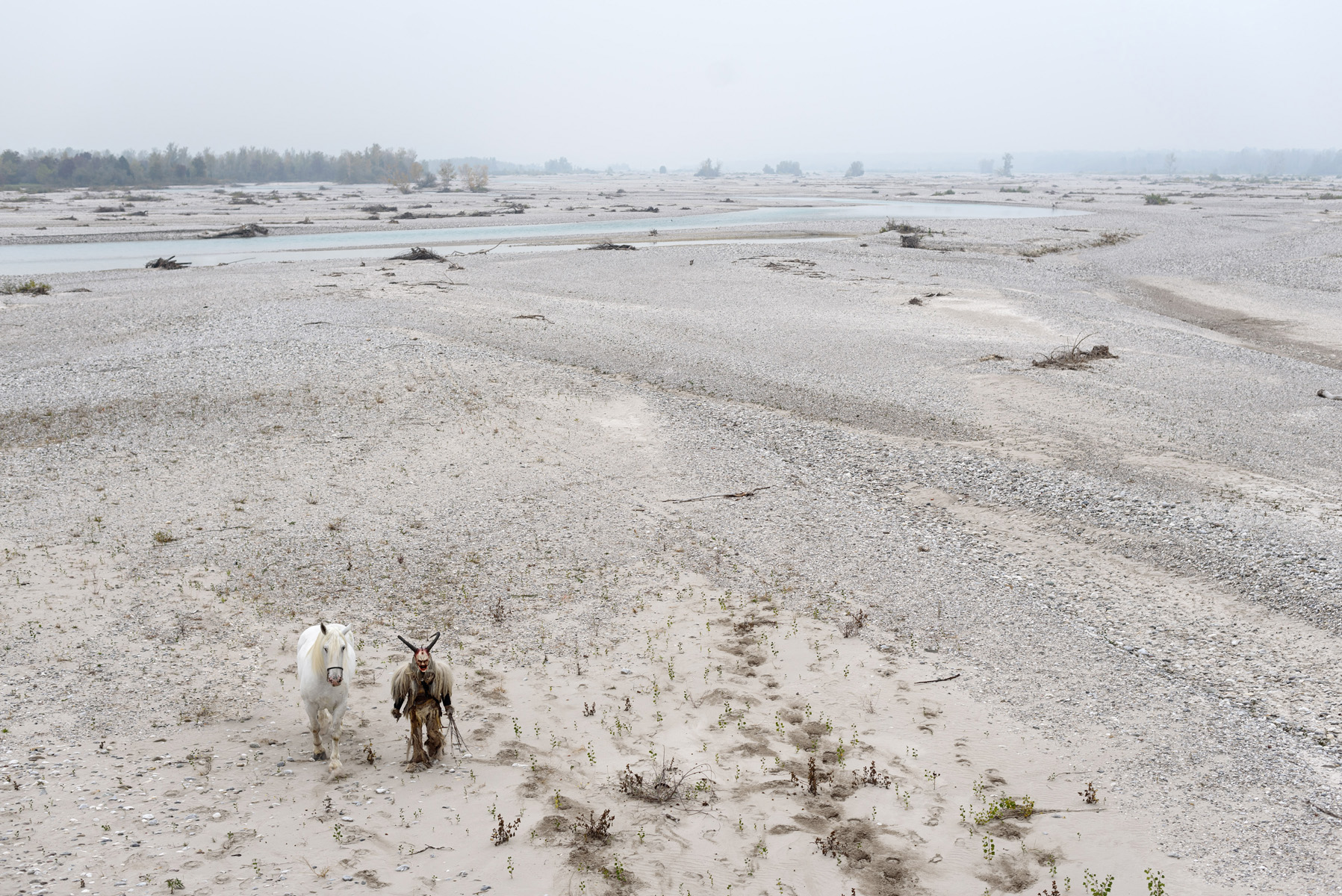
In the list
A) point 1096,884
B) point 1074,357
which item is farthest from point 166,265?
point 1096,884

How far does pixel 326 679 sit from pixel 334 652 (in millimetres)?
346

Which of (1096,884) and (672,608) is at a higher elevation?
(672,608)

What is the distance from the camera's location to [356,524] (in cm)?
1400

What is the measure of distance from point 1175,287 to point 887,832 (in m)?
43.3

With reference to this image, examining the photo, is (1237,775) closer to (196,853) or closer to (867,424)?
(196,853)

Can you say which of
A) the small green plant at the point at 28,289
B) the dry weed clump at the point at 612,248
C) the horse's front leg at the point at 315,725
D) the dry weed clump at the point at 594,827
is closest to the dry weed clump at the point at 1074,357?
the dry weed clump at the point at 594,827

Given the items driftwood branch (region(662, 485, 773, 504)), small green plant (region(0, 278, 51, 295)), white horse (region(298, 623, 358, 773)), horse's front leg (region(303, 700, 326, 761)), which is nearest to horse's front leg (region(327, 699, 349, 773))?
white horse (region(298, 623, 358, 773))

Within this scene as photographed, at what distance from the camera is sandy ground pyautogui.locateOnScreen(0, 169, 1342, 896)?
7.25 metres

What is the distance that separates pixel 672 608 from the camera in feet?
38.4

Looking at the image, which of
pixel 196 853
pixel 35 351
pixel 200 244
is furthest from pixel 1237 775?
pixel 200 244

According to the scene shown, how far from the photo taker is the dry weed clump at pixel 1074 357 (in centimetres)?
2473

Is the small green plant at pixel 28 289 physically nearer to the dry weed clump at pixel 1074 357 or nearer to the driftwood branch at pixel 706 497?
the driftwood branch at pixel 706 497

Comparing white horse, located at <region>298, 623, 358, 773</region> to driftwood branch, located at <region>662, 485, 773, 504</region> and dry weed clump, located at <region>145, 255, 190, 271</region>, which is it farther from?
dry weed clump, located at <region>145, 255, 190, 271</region>

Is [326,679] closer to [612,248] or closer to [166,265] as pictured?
[166,265]
